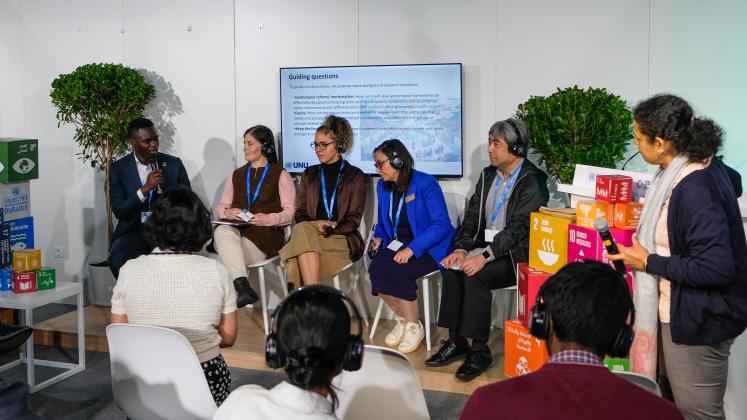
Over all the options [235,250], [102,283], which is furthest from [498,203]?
[102,283]

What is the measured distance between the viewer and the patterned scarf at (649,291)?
116 inches

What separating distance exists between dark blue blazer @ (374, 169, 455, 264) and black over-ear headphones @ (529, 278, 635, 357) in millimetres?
2950

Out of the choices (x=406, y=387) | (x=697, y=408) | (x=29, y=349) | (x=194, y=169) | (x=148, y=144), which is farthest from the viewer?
(x=194, y=169)

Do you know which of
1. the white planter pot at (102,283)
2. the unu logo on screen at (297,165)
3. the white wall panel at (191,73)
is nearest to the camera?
the unu logo on screen at (297,165)

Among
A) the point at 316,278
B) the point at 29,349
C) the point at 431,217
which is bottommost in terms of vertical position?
the point at 29,349

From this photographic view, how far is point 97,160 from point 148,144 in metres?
1.03

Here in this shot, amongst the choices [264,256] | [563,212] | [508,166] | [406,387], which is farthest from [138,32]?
[406,387]

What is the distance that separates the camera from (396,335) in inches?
204

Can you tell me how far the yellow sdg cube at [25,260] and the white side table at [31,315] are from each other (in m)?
0.16

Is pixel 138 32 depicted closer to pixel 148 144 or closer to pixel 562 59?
pixel 148 144

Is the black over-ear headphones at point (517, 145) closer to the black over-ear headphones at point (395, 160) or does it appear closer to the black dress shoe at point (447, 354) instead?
the black over-ear headphones at point (395, 160)

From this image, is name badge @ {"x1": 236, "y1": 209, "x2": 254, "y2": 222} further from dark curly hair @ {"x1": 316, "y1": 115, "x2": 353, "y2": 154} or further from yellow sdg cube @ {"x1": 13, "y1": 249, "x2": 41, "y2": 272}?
yellow sdg cube @ {"x1": 13, "y1": 249, "x2": 41, "y2": 272}

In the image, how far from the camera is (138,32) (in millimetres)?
6441

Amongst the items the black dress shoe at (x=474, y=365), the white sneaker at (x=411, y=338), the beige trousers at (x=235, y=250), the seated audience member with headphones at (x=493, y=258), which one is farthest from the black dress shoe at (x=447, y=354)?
the beige trousers at (x=235, y=250)
